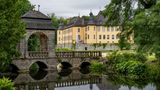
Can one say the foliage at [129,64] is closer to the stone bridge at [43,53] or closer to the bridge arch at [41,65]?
the stone bridge at [43,53]

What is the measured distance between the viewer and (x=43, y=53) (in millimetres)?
39906

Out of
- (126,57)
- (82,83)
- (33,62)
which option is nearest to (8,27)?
(82,83)

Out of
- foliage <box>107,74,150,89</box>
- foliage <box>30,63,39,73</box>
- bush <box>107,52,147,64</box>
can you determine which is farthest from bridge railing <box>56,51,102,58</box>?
foliage <box>107,74,150,89</box>

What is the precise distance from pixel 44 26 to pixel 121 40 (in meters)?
17.0

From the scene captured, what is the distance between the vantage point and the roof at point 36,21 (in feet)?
126

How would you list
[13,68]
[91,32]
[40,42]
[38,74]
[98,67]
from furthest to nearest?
[91,32] < [40,42] < [13,68] < [98,67] < [38,74]

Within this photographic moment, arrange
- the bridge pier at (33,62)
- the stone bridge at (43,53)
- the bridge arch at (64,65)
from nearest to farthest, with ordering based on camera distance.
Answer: the bridge pier at (33,62) → the stone bridge at (43,53) → the bridge arch at (64,65)

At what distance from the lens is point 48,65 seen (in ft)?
131

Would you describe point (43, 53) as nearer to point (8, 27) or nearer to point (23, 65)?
point (23, 65)

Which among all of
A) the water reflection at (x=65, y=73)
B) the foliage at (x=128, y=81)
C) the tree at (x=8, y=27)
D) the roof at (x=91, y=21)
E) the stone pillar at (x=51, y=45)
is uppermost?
the roof at (x=91, y=21)

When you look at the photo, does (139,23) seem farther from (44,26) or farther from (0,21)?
(44,26)

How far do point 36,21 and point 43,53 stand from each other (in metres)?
3.72

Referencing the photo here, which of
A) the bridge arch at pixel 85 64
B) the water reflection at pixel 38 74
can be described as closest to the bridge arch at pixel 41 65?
the water reflection at pixel 38 74

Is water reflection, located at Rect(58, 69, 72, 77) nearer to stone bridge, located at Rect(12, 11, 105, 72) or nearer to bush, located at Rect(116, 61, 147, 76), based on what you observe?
stone bridge, located at Rect(12, 11, 105, 72)
